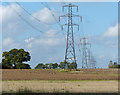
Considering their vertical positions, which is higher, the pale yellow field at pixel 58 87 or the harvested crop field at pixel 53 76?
the harvested crop field at pixel 53 76

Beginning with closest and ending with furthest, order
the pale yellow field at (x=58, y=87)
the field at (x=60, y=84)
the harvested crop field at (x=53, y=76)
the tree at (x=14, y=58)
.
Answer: the pale yellow field at (x=58, y=87), the field at (x=60, y=84), the harvested crop field at (x=53, y=76), the tree at (x=14, y=58)

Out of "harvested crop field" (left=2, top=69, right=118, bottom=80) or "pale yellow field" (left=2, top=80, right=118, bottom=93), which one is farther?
Result: "harvested crop field" (left=2, top=69, right=118, bottom=80)

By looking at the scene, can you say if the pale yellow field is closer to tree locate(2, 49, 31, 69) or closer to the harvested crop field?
the harvested crop field

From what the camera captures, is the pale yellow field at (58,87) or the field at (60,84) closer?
the pale yellow field at (58,87)

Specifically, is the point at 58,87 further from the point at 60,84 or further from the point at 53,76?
the point at 53,76

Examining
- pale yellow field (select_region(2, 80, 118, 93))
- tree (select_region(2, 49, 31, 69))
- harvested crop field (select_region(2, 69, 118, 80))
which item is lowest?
pale yellow field (select_region(2, 80, 118, 93))

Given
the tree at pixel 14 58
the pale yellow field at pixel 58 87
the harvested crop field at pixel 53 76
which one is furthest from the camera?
the tree at pixel 14 58

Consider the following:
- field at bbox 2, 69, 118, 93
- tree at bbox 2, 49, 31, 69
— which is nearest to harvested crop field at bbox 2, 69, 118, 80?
field at bbox 2, 69, 118, 93

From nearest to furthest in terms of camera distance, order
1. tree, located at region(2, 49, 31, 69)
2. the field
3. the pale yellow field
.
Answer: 1. the pale yellow field
2. the field
3. tree, located at region(2, 49, 31, 69)

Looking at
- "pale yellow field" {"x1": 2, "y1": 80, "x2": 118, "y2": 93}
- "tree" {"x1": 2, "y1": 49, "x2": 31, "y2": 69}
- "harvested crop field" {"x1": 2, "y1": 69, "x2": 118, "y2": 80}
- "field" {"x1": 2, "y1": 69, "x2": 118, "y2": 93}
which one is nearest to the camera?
"pale yellow field" {"x1": 2, "y1": 80, "x2": 118, "y2": 93}

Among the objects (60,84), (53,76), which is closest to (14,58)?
(53,76)

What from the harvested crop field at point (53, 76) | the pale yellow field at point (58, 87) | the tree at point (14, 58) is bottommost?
the pale yellow field at point (58, 87)

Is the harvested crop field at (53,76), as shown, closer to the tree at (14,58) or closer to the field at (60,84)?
the field at (60,84)

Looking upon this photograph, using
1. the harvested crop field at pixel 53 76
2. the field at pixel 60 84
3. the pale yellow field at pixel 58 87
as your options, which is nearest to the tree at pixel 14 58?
the harvested crop field at pixel 53 76
